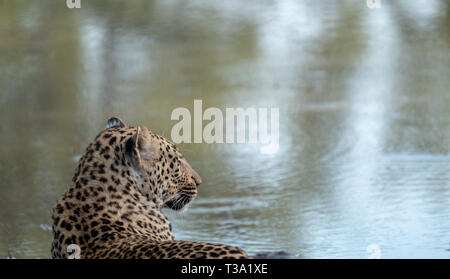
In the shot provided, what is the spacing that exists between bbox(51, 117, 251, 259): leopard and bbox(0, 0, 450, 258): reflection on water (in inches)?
62.7

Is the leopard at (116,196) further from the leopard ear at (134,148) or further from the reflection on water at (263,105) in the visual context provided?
the reflection on water at (263,105)

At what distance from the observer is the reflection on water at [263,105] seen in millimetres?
6434

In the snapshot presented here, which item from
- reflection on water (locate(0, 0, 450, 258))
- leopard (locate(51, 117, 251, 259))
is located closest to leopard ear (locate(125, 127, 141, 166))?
leopard (locate(51, 117, 251, 259))

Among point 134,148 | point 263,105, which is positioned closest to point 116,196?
point 134,148

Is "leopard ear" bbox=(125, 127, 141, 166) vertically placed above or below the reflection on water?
above

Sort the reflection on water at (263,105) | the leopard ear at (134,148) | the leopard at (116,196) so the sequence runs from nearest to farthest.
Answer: the leopard at (116,196)
the leopard ear at (134,148)
the reflection on water at (263,105)

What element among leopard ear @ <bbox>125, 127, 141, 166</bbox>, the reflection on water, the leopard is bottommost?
the reflection on water

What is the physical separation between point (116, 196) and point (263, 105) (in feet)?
20.7

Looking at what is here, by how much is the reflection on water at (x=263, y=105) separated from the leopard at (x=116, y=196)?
1.59 meters

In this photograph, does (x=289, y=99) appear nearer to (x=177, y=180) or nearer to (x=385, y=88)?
(x=385, y=88)

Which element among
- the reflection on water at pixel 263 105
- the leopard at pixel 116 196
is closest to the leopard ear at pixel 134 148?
the leopard at pixel 116 196

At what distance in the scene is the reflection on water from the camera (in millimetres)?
6434

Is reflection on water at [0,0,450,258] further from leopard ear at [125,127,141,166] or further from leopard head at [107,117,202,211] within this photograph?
leopard ear at [125,127,141,166]
